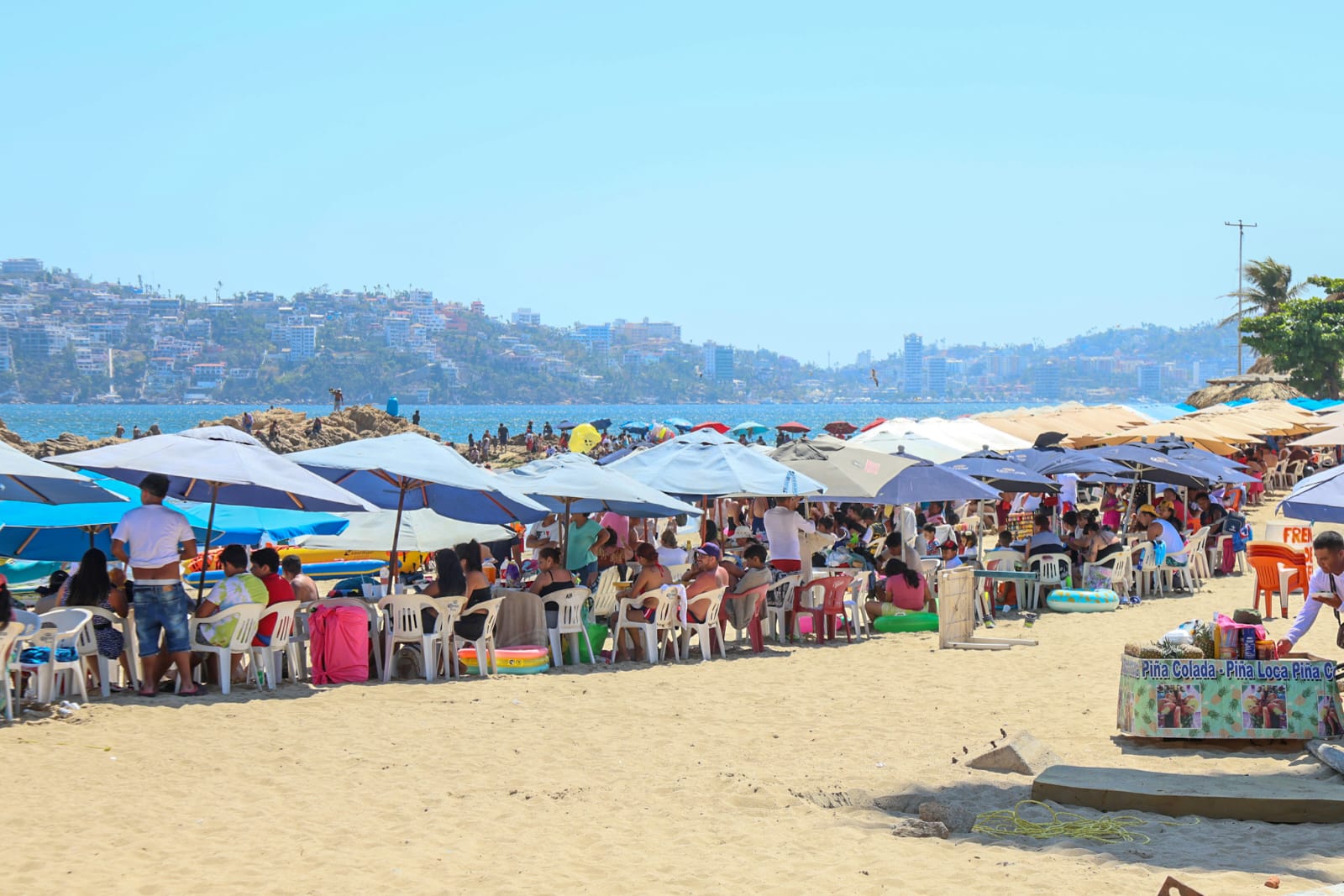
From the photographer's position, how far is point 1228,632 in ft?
23.6

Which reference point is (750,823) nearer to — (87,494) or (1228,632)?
(1228,632)

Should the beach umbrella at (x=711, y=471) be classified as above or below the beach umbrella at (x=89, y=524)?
above

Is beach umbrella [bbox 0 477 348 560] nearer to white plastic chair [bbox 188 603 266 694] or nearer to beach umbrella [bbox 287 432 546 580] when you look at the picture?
beach umbrella [bbox 287 432 546 580]

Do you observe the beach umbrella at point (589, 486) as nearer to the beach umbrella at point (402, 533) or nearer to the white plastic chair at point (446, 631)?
the white plastic chair at point (446, 631)

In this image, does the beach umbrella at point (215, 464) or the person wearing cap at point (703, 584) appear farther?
the person wearing cap at point (703, 584)

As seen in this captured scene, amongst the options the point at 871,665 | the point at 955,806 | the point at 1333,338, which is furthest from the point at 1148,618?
the point at 1333,338

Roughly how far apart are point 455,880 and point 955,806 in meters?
2.39

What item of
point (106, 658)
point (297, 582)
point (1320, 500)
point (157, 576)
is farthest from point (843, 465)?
point (106, 658)

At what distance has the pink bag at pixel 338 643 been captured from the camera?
914cm

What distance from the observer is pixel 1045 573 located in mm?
14156

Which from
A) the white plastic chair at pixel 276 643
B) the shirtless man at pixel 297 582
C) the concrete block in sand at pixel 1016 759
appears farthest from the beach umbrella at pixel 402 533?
the concrete block in sand at pixel 1016 759

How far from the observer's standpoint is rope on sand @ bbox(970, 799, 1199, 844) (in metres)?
5.65

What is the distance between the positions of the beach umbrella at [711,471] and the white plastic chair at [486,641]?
261 cm

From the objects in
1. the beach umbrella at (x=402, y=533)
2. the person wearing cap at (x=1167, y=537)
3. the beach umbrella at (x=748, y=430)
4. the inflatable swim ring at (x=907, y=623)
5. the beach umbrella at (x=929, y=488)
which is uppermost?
the beach umbrella at (x=748, y=430)
